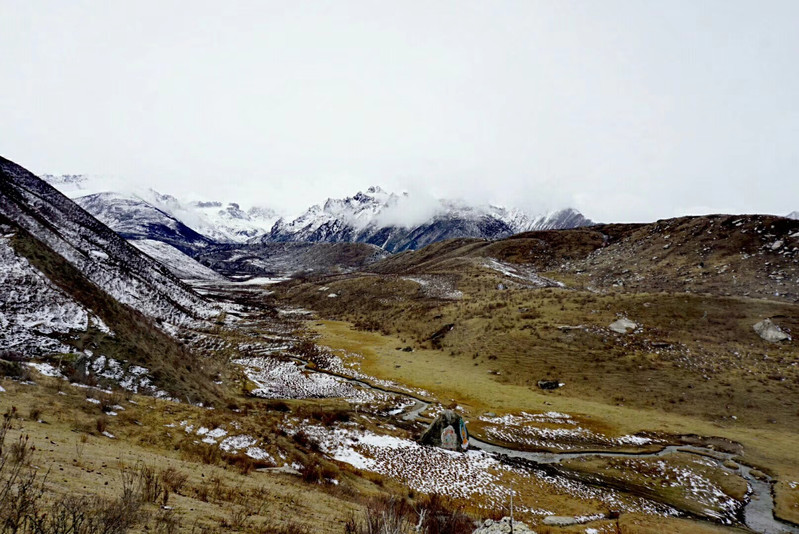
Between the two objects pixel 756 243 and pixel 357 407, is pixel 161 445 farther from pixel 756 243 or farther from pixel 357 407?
pixel 756 243

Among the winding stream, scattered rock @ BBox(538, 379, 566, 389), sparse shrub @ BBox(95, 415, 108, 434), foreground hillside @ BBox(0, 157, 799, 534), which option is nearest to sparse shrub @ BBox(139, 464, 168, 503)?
foreground hillside @ BBox(0, 157, 799, 534)

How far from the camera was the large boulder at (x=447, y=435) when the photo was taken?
2089cm

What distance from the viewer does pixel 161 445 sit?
40.0ft

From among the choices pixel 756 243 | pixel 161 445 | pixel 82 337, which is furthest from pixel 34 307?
pixel 756 243

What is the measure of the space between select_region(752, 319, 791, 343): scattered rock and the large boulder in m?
32.6

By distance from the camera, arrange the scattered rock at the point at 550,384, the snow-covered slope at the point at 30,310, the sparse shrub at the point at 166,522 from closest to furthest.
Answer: the sparse shrub at the point at 166,522 → the snow-covered slope at the point at 30,310 → the scattered rock at the point at 550,384

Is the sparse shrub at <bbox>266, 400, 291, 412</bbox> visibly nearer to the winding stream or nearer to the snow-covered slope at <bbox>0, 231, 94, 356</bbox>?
the winding stream

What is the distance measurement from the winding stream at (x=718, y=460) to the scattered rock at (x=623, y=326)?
665 inches

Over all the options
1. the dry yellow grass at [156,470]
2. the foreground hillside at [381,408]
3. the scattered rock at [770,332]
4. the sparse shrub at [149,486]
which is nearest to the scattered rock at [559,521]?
the foreground hillside at [381,408]

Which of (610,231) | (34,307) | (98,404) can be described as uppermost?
(610,231)

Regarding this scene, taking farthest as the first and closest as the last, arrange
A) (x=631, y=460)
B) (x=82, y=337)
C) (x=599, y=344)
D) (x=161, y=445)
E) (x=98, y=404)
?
1. (x=599, y=344)
2. (x=631, y=460)
3. (x=82, y=337)
4. (x=98, y=404)
5. (x=161, y=445)

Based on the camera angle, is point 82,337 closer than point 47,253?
Yes

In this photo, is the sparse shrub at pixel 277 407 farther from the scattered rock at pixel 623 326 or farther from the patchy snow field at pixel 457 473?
the scattered rock at pixel 623 326

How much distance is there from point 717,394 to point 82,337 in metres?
43.5
